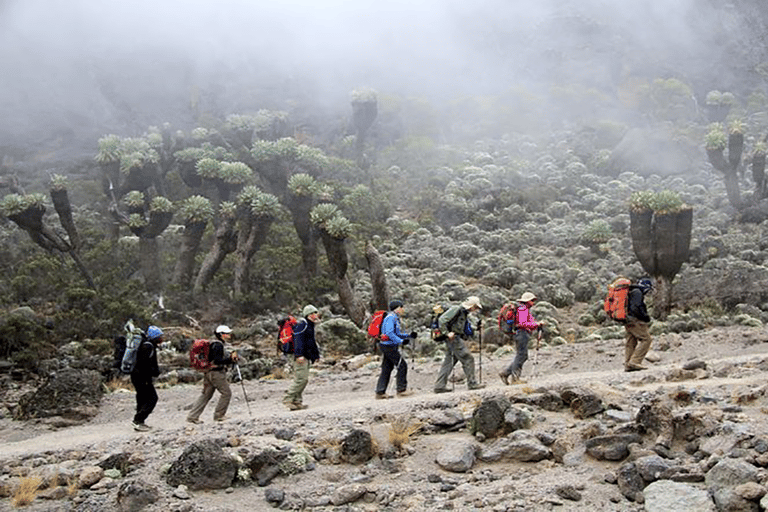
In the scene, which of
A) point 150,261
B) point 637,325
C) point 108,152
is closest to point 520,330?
point 637,325

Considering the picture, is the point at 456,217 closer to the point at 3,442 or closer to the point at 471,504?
the point at 3,442

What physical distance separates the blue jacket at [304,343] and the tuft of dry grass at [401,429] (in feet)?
6.77

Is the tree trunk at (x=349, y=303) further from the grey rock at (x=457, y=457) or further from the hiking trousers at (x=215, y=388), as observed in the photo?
the grey rock at (x=457, y=457)

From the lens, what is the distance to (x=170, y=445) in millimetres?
9375

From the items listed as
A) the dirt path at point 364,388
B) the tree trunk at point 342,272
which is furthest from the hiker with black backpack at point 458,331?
the tree trunk at point 342,272

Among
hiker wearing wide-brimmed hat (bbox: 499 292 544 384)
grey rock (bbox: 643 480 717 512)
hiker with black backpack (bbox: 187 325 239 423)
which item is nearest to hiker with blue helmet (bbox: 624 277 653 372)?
hiker wearing wide-brimmed hat (bbox: 499 292 544 384)

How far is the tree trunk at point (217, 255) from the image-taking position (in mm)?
25109

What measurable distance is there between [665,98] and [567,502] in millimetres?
52259

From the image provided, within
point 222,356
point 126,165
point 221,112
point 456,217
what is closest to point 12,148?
point 221,112

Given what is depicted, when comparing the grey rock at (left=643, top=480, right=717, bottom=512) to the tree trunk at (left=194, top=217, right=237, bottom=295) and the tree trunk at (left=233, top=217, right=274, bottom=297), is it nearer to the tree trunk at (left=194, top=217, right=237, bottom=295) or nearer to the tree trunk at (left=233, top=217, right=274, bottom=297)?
the tree trunk at (left=233, top=217, right=274, bottom=297)

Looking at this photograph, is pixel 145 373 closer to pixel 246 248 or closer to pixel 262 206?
pixel 262 206

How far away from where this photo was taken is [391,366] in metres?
11.7

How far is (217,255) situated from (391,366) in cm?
1488

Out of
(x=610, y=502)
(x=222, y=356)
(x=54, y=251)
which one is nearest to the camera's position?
(x=610, y=502)
